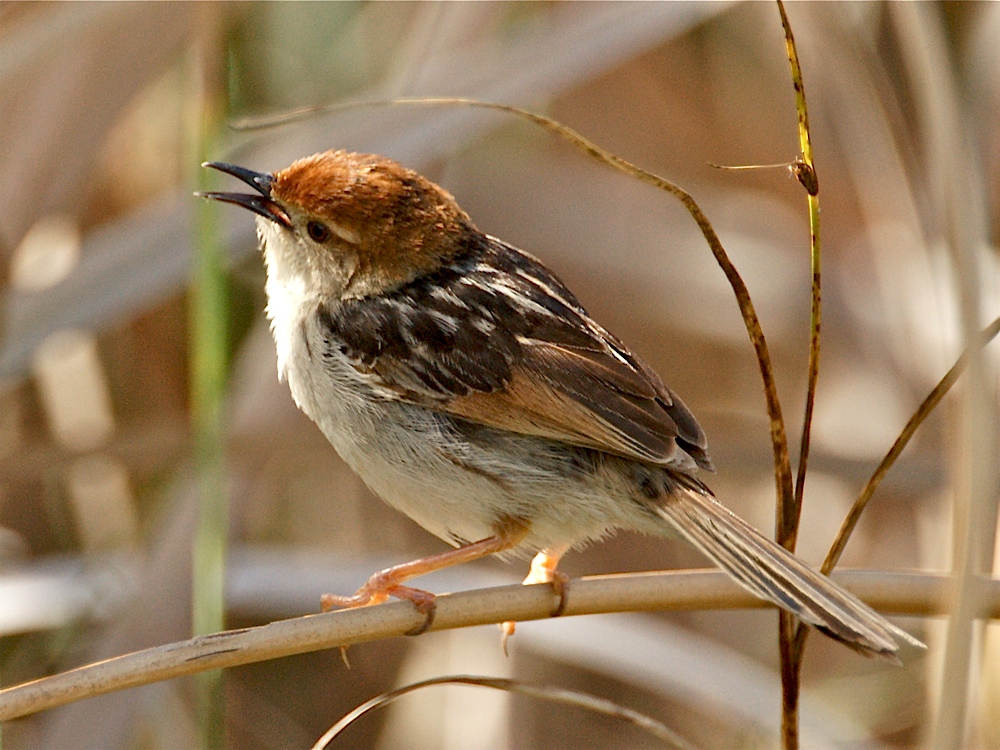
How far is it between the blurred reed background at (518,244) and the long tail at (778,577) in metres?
0.96

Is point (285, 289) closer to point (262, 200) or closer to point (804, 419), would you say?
point (262, 200)

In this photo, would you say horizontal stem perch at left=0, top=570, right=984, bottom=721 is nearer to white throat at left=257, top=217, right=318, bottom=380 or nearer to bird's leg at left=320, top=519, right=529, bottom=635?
bird's leg at left=320, top=519, right=529, bottom=635

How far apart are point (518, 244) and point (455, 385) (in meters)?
2.05

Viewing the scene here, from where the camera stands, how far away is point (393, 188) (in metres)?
2.82

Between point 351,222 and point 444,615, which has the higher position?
point 351,222

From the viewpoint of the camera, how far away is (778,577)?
6.60ft

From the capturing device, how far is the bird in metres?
2.50

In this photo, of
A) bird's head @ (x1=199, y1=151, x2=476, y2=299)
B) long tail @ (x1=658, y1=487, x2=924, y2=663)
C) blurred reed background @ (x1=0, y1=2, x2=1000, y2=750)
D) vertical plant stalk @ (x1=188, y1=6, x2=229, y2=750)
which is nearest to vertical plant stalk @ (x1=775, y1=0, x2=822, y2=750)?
long tail @ (x1=658, y1=487, x2=924, y2=663)

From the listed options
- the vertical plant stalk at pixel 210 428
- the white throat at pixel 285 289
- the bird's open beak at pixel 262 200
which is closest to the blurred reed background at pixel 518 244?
the bird's open beak at pixel 262 200

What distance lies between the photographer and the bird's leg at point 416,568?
Result: 8.12 feet

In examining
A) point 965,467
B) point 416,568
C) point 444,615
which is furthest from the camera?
point 416,568

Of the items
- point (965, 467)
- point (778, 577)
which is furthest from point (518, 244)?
point (965, 467)

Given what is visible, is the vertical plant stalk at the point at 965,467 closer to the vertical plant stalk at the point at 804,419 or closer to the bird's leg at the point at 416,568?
the vertical plant stalk at the point at 804,419

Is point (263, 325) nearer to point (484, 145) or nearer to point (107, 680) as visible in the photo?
point (484, 145)
